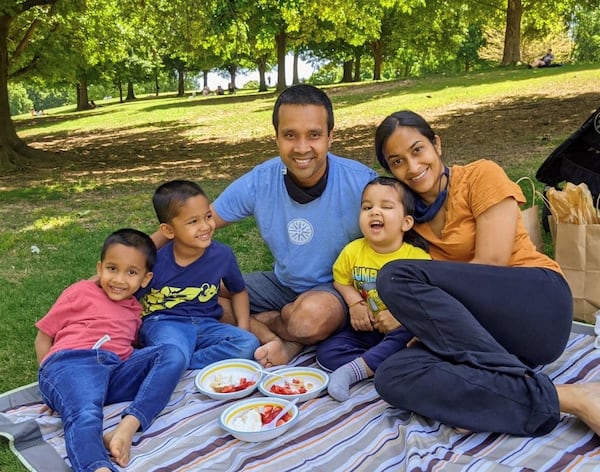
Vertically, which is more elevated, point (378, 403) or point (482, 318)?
point (482, 318)

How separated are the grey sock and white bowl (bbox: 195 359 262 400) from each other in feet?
1.27

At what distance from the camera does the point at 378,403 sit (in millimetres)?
2852

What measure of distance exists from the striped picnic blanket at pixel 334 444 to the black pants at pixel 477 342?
9cm

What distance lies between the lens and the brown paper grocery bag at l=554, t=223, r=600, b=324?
3.49 m

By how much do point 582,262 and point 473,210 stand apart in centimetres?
110

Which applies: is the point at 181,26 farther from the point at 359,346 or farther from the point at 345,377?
the point at 345,377

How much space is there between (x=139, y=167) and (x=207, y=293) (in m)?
8.71

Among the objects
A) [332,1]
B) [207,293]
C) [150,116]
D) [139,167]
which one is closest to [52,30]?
[139,167]

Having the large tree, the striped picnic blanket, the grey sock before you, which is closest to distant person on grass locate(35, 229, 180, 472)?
the striped picnic blanket

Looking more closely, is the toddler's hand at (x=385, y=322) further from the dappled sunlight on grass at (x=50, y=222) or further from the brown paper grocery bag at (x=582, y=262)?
the dappled sunlight on grass at (x=50, y=222)

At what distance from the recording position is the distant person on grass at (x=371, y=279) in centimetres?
302

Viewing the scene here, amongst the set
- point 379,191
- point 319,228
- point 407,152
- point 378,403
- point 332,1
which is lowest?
point 378,403

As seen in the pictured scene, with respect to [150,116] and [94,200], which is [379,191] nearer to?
[94,200]

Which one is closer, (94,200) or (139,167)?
(94,200)
